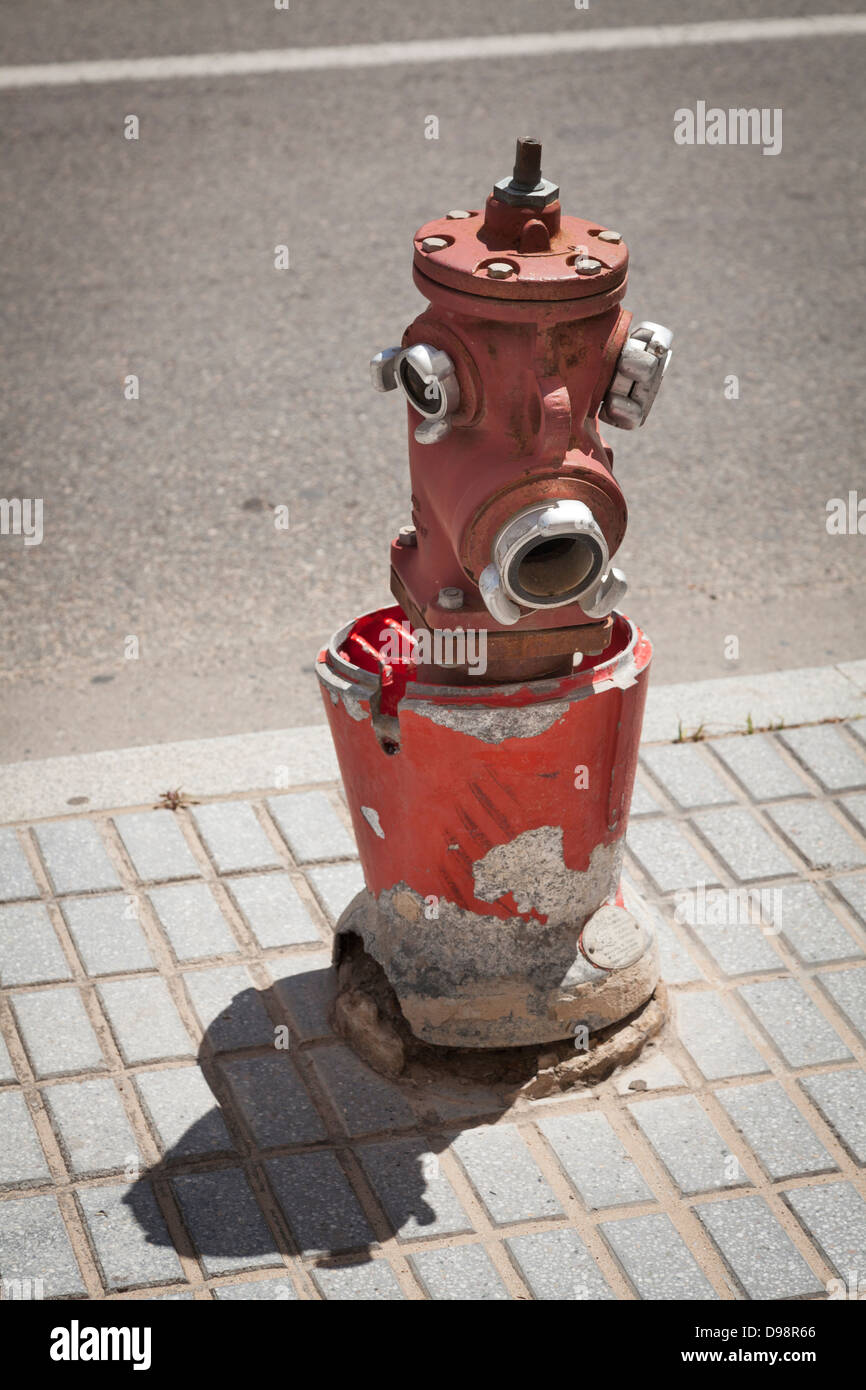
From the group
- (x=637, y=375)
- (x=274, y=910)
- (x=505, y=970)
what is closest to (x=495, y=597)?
(x=637, y=375)

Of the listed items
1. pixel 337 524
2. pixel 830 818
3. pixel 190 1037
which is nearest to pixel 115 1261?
pixel 190 1037

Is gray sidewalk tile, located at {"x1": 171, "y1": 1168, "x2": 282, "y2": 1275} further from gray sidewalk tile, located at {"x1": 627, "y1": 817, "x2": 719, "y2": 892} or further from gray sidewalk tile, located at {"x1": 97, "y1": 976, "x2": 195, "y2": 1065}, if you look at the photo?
gray sidewalk tile, located at {"x1": 627, "y1": 817, "x2": 719, "y2": 892}

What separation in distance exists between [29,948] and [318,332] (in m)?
3.95

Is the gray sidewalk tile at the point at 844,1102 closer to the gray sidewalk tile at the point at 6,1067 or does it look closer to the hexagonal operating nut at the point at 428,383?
the hexagonal operating nut at the point at 428,383

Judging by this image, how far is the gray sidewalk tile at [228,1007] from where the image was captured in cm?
372

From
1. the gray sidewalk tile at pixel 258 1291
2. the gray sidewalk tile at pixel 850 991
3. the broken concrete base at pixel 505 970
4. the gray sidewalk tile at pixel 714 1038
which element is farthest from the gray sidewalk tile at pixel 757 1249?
the gray sidewalk tile at pixel 258 1291

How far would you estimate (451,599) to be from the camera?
10.7ft

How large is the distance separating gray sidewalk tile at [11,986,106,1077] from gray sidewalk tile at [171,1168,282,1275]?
0.44 meters

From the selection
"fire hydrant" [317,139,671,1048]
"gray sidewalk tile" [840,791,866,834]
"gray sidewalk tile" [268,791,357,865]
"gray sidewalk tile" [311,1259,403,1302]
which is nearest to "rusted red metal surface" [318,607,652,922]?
"fire hydrant" [317,139,671,1048]

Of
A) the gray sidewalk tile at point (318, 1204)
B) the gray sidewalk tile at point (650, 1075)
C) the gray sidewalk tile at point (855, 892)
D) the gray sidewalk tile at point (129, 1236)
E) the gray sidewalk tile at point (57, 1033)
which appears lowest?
the gray sidewalk tile at point (650, 1075)

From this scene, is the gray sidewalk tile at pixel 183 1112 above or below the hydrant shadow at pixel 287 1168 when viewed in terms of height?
above

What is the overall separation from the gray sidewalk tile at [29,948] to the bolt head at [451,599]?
4.70 feet

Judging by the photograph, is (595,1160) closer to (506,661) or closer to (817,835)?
(506,661)

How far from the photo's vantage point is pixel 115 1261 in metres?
3.15
